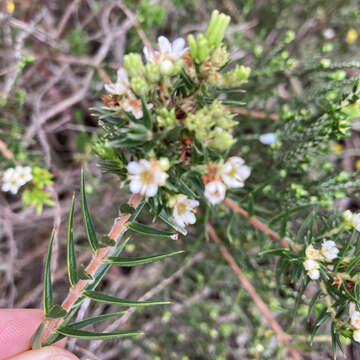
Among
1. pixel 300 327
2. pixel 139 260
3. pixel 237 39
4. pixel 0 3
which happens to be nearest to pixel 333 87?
pixel 237 39

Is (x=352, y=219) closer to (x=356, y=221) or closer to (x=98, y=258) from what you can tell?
(x=356, y=221)

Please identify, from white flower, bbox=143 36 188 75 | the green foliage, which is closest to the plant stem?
white flower, bbox=143 36 188 75

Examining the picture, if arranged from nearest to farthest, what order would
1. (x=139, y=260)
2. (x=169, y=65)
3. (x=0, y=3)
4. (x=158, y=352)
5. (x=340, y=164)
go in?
(x=169, y=65) → (x=139, y=260) → (x=158, y=352) → (x=0, y=3) → (x=340, y=164)

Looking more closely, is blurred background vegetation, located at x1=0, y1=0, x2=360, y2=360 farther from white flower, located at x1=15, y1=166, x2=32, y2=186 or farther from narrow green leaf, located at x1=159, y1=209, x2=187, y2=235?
narrow green leaf, located at x1=159, y1=209, x2=187, y2=235

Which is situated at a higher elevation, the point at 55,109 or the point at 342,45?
the point at 55,109

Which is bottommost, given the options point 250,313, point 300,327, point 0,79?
point 300,327

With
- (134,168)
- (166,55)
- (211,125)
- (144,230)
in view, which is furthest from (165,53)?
(144,230)

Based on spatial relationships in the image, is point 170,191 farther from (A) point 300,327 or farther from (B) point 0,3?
(B) point 0,3
